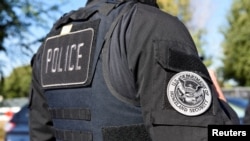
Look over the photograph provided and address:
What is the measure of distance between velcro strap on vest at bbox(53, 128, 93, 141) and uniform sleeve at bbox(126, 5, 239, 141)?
0.29m

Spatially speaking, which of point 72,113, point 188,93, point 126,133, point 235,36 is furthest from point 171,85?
point 235,36

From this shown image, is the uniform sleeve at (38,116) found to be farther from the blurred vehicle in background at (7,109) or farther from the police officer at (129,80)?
the blurred vehicle in background at (7,109)

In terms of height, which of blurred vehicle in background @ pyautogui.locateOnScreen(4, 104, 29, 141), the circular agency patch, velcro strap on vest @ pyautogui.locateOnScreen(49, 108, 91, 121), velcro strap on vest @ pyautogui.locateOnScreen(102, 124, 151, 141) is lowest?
blurred vehicle in background @ pyautogui.locateOnScreen(4, 104, 29, 141)

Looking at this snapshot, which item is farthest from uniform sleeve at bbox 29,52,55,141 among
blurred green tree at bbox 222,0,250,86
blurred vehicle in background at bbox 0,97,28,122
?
blurred green tree at bbox 222,0,250,86

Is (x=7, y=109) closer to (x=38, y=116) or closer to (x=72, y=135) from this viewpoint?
(x=38, y=116)

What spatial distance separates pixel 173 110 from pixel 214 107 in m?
0.13

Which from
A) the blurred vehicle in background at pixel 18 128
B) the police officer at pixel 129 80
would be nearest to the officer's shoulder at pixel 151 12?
the police officer at pixel 129 80

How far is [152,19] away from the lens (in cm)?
164

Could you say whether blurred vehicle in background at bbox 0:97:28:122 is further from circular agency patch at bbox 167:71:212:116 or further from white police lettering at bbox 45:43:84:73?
circular agency patch at bbox 167:71:212:116

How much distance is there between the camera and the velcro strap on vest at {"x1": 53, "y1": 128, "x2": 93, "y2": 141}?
178 cm

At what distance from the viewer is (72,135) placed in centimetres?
187

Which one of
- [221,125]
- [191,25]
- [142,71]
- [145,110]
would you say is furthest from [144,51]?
[191,25]

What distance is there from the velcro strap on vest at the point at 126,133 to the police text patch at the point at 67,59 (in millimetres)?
212

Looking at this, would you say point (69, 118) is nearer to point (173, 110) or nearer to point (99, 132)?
point (99, 132)
